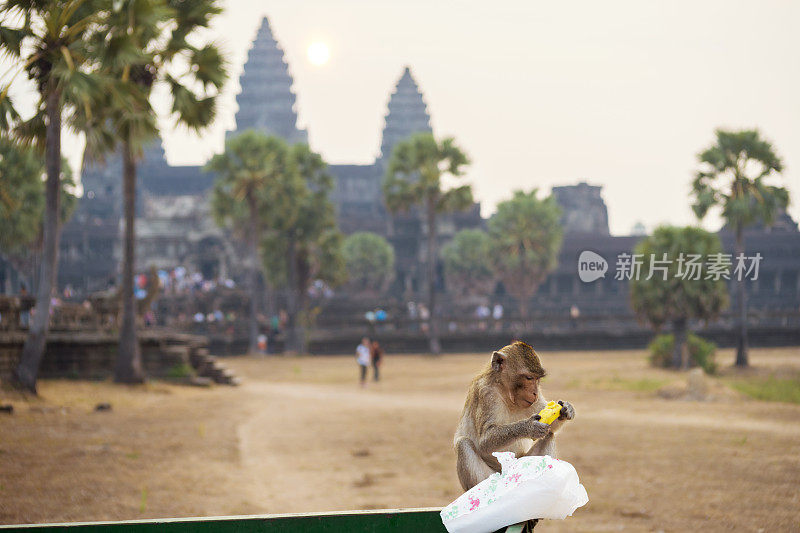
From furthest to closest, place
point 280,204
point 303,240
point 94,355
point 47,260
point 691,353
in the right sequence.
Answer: point 303,240, point 280,204, point 691,353, point 94,355, point 47,260

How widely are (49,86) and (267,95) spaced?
3106 inches

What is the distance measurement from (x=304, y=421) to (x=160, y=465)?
5242 millimetres

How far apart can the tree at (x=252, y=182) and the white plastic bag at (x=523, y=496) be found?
1400 inches

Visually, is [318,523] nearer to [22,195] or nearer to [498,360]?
[498,360]

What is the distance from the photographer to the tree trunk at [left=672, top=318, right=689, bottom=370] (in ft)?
95.2

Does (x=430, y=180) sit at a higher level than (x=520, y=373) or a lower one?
higher

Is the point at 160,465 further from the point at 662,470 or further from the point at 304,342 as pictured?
the point at 304,342

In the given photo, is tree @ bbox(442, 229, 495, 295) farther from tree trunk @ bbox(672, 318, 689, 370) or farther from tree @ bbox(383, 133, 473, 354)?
tree trunk @ bbox(672, 318, 689, 370)

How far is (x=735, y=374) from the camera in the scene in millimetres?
28297

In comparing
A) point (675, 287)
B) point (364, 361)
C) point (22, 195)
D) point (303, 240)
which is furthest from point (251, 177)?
point (675, 287)

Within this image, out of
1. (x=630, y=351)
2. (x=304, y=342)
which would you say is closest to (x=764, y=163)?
(x=630, y=351)

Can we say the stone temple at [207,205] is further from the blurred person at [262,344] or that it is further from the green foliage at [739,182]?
the green foliage at [739,182]

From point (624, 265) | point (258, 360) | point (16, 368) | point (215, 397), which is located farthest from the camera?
point (258, 360)

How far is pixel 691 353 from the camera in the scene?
29.6 m
